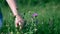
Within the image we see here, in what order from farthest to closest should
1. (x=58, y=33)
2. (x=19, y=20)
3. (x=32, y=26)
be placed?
(x=58, y=33) → (x=32, y=26) → (x=19, y=20)

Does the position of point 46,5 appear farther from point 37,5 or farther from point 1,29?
point 1,29

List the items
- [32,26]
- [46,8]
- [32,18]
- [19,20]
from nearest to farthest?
1. [19,20]
2. [32,26]
3. [32,18]
4. [46,8]

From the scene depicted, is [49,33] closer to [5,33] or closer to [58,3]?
[5,33]

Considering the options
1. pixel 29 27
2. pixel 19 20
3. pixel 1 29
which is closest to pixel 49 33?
pixel 29 27

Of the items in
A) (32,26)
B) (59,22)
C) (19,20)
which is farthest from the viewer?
(59,22)

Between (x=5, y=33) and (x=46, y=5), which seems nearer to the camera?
(x=5, y=33)

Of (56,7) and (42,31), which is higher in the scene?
(56,7)

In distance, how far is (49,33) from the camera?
3393mm

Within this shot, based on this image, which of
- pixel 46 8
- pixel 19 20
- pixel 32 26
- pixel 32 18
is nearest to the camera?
pixel 19 20

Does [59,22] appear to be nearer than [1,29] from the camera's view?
No

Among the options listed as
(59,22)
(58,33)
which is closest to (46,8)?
(59,22)

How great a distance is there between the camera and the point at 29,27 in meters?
3.10

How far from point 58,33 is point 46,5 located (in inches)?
89.5

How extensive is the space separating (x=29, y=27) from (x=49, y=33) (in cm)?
40
